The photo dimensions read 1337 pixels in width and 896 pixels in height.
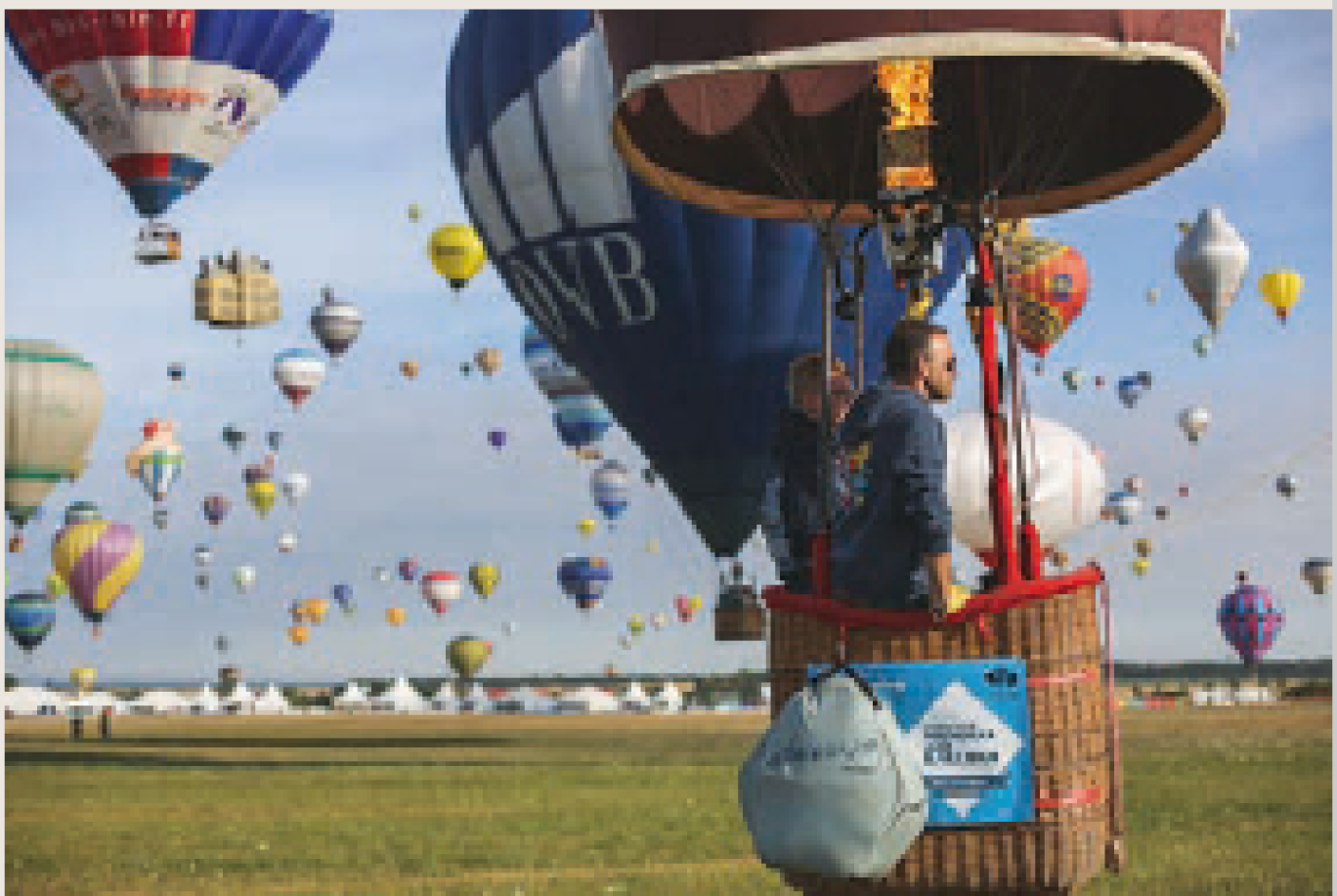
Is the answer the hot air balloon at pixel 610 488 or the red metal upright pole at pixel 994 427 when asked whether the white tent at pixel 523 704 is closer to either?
the hot air balloon at pixel 610 488

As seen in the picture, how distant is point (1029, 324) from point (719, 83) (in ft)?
98.4

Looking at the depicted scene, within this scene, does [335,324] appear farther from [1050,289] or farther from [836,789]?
[836,789]

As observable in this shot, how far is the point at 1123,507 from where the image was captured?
74000mm

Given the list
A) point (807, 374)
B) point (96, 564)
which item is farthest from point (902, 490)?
point (96, 564)

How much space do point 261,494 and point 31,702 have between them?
14.6 metres

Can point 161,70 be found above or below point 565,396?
above

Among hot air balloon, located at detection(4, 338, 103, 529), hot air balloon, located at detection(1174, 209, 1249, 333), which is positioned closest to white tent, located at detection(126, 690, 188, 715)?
hot air balloon, located at detection(4, 338, 103, 529)

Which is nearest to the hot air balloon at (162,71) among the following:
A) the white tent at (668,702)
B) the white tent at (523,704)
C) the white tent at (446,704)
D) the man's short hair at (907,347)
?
the man's short hair at (907,347)

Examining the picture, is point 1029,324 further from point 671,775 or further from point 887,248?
point 887,248

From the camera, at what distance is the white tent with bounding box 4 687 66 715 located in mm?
84000

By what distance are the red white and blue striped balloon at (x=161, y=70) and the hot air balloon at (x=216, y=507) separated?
4633 cm

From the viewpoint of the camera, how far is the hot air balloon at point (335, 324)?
188 feet

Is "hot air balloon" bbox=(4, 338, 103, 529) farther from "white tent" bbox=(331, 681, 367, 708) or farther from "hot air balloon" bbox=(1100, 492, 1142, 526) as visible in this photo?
"white tent" bbox=(331, 681, 367, 708)

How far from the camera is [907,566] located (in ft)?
19.7
